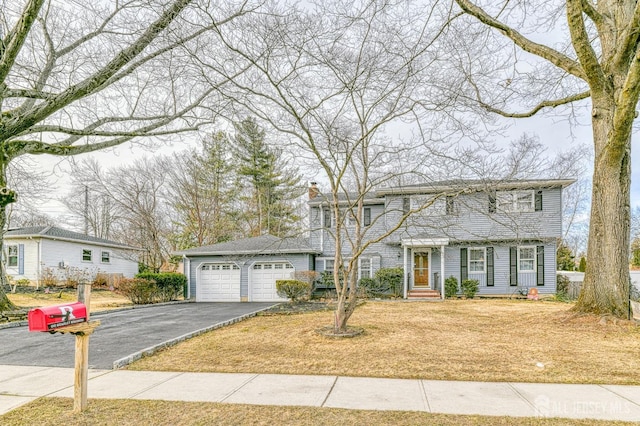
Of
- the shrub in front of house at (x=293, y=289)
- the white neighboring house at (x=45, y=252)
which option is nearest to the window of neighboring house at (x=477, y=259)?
the shrub in front of house at (x=293, y=289)

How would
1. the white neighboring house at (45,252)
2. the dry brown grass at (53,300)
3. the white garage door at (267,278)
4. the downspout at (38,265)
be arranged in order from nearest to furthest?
the dry brown grass at (53,300) → the white garage door at (267,278) → the downspout at (38,265) → the white neighboring house at (45,252)

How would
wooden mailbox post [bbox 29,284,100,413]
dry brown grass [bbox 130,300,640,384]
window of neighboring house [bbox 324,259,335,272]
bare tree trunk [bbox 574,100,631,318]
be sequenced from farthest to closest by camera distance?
window of neighboring house [bbox 324,259,335,272]
bare tree trunk [bbox 574,100,631,318]
dry brown grass [bbox 130,300,640,384]
wooden mailbox post [bbox 29,284,100,413]

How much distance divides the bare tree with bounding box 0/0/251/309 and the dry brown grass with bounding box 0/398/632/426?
5.91m

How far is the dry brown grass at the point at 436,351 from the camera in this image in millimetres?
5449

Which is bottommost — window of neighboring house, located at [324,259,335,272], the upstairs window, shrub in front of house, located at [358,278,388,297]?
shrub in front of house, located at [358,278,388,297]

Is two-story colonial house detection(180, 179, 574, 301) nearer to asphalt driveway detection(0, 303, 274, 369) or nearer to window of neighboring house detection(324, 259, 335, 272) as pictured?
window of neighboring house detection(324, 259, 335, 272)

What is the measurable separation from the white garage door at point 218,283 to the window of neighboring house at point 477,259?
11.2 m

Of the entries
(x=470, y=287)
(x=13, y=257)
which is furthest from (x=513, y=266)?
(x=13, y=257)

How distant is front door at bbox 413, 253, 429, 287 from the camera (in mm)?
18781

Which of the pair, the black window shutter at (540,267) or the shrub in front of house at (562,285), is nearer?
the black window shutter at (540,267)

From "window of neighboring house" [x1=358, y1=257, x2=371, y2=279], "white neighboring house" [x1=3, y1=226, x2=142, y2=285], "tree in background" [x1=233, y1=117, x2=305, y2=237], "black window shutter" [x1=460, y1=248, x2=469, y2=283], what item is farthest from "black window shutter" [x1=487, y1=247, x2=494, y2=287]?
"white neighboring house" [x1=3, y1=226, x2=142, y2=285]

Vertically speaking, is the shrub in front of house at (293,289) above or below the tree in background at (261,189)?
below

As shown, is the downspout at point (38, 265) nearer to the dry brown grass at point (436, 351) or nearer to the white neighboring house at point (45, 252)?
the white neighboring house at point (45, 252)

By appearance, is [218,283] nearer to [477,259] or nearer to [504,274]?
[477,259]
